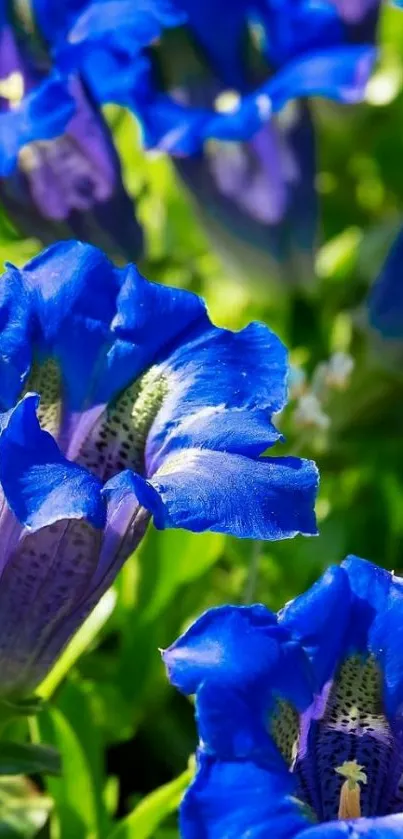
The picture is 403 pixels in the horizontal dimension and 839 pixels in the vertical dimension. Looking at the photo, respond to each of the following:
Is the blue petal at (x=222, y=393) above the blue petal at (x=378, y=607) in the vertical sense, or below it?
above

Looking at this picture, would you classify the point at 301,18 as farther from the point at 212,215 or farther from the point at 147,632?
the point at 147,632

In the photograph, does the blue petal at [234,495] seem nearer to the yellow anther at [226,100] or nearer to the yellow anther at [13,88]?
the yellow anther at [13,88]

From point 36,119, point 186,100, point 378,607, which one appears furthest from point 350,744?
point 186,100

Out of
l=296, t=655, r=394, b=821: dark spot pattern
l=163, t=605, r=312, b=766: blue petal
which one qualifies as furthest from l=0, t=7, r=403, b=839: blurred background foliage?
l=163, t=605, r=312, b=766: blue petal

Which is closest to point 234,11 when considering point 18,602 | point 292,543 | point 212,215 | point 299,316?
point 212,215

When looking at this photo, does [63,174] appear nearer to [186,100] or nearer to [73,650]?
[186,100]

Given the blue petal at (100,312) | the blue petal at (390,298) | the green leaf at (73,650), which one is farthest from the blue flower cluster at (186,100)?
the green leaf at (73,650)
